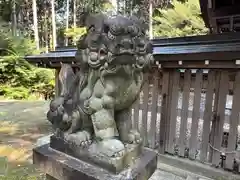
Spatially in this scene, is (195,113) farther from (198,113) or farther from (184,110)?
(184,110)

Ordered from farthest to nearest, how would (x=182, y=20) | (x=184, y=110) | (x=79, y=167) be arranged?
(x=182, y=20)
(x=184, y=110)
(x=79, y=167)

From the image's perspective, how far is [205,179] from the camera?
2424mm

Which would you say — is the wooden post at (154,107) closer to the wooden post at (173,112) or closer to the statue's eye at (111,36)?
the wooden post at (173,112)

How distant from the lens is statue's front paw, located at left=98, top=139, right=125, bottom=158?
3.26 ft


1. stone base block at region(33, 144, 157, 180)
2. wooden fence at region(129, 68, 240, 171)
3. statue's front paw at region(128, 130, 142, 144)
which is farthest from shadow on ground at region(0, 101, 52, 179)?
wooden fence at region(129, 68, 240, 171)

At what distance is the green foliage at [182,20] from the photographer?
40.9ft

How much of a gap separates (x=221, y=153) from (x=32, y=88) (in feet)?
24.3

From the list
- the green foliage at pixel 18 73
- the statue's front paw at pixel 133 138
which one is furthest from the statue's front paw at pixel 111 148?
the green foliage at pixel 18 73

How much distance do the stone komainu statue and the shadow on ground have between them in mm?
1421

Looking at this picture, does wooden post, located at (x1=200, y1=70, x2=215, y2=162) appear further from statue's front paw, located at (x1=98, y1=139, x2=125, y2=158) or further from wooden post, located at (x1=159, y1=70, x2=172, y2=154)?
statue's front paw, located at (x1=98, y1=139, x2=125, y2=158)

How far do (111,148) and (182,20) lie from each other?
13279 mm

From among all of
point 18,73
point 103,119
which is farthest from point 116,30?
point 18,73

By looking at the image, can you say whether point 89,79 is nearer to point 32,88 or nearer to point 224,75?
point 224,75

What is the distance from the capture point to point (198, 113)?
8.54 ft
